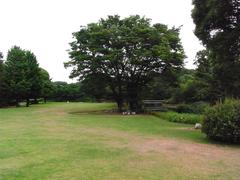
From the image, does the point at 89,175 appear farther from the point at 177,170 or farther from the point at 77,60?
the point at 77,60

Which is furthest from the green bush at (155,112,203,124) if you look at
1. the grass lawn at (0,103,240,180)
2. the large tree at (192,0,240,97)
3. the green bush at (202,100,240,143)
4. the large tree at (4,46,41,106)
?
the large tree at (4,46,41,106)

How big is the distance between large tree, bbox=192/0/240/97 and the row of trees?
27687 mm

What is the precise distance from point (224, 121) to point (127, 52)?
1860cm

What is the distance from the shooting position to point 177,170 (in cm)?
822

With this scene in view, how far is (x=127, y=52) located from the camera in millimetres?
30438

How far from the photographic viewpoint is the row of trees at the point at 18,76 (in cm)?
4134

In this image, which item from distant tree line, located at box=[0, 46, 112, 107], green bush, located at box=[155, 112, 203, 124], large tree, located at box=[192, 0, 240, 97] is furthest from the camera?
distant tree line, located at box=[0, 46, 112, 107]

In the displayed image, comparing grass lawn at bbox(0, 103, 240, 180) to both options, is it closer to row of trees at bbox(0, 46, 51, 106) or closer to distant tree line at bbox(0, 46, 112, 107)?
distant tree line at bbox(0, 46, 112, 107)

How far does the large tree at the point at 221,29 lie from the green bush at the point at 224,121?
570cm

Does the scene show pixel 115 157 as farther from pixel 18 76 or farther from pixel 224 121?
pixel 18 76

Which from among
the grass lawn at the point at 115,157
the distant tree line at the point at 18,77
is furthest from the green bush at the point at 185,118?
the distant tree line at the point at 18,77

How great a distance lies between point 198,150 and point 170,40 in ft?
69.8

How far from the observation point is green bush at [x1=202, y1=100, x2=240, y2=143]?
1252 cm

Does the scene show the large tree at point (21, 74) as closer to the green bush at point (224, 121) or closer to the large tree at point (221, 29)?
the large tree at point (221, 29)
